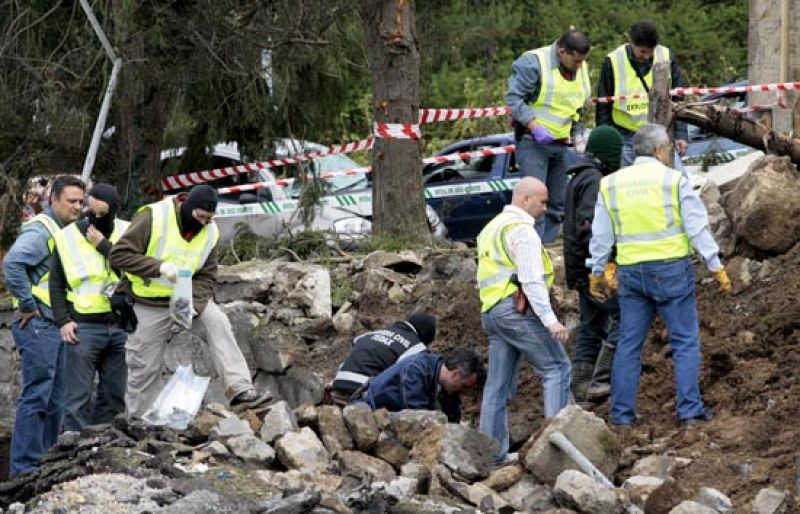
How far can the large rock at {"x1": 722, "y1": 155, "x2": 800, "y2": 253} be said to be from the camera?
37.7 ft

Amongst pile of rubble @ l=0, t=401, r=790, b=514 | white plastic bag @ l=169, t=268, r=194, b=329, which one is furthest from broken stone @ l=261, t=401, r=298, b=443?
white plastic bag @ l=169, t=268, r=194, b=329

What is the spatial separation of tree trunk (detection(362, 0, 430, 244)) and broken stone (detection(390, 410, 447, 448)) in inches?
215

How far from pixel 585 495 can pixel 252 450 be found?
218 cm

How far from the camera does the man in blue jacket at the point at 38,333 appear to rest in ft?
34.8

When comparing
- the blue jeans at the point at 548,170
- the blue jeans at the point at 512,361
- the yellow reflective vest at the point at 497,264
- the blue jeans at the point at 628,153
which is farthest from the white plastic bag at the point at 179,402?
the blue jeans at the point at 628,153

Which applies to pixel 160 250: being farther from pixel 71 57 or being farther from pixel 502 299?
pixel 71 57

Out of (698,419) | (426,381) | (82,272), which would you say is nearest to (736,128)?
(698,419)

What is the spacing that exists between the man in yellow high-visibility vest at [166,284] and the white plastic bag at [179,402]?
0.34 metres

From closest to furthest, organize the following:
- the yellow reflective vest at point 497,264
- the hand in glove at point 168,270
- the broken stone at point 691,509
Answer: the broken stone at point 691,509, the yellow reflective vest at point 497,264, the hand in glove at point 168,270

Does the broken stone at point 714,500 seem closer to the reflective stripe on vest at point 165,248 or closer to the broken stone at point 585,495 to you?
the broken stone at point 585,495

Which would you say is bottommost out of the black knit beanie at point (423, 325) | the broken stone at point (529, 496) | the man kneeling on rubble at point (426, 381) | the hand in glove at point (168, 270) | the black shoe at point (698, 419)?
the broken stone at point (529, 496)

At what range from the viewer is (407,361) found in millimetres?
10203

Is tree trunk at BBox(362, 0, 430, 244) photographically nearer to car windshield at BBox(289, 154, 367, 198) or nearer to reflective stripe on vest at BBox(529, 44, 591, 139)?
car windshield at BBox(289, 154, 367, 198)

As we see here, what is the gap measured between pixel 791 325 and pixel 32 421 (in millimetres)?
5245
